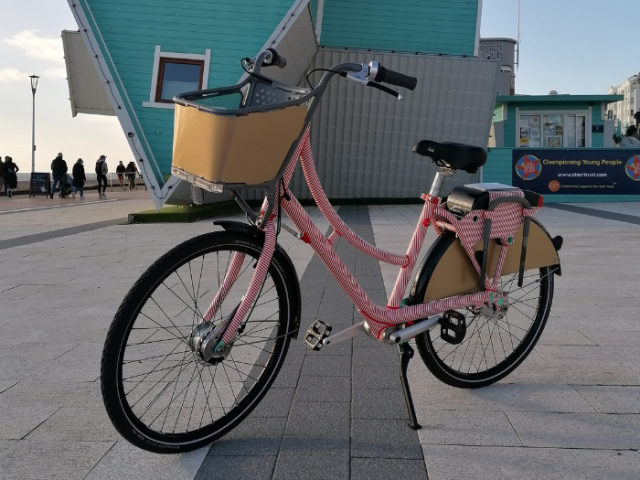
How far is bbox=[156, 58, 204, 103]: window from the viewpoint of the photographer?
13.8 metres

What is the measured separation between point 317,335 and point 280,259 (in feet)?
1.23

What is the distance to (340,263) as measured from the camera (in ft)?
10.2

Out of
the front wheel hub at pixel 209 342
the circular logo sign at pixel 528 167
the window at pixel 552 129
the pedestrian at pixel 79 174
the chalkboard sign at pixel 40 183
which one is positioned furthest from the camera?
the chalkboard sign at pixel 40 183

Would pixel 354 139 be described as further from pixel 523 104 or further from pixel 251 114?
pixel 251 114

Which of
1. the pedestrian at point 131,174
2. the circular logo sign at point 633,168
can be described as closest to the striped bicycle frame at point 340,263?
the circular logo sign at point 633,168

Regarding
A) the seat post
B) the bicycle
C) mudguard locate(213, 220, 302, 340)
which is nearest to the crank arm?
the bicycle

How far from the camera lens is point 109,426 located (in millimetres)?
3143

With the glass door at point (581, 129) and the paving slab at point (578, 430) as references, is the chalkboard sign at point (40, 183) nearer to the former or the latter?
the glass door at point (581, 129)

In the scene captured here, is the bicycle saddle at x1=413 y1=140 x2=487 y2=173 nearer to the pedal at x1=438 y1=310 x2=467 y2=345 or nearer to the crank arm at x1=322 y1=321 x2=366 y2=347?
the pedal at x1=438 y1=310 x2=467 y2=345

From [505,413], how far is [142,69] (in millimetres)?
12065

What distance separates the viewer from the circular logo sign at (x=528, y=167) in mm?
18656

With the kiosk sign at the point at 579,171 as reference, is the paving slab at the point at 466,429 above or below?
below

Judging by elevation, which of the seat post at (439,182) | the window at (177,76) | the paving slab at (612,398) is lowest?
the paving slab at (612,398)

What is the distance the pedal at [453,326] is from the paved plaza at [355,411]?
0.33 meters
